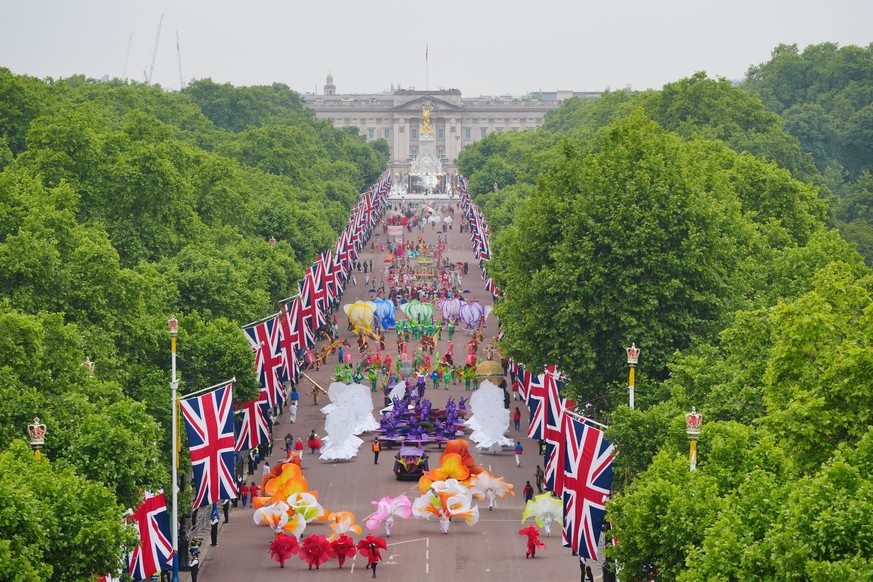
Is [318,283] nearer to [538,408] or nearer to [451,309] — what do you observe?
[451,309]

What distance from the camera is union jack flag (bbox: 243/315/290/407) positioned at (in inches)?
2704

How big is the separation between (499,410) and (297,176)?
239 feet

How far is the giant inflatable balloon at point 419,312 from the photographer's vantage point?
106306 mm

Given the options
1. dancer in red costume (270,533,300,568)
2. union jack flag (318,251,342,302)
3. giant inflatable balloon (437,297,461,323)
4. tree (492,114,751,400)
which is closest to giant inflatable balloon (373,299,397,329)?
union jack flag (318,251,342,302)

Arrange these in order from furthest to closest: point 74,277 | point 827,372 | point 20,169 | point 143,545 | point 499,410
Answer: point 20,169
point 499,410
point 74,277
point 143,545
point 827,372

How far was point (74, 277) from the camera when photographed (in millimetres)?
58062

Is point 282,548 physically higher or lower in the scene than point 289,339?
lower

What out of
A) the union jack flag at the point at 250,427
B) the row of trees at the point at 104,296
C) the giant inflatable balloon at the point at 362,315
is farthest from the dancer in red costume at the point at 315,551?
the giant inflatable balloon at the point at 362,315

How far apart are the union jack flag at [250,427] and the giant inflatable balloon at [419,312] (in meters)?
39.1

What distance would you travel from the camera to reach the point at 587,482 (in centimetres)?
4825

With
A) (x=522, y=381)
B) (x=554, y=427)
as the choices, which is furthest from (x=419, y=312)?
(x=554, y=427)

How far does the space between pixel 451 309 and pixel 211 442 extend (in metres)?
54.9

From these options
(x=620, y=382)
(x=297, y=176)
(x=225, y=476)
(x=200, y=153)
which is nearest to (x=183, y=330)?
(x=225, y=476)

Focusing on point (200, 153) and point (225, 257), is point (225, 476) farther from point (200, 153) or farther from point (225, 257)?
point (200, 153)
